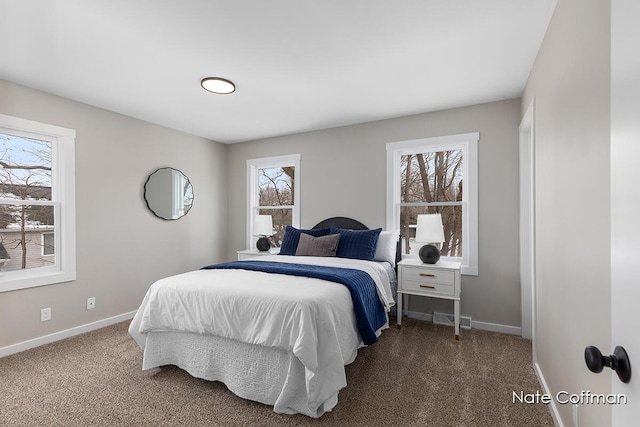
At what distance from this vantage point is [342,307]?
2.15m

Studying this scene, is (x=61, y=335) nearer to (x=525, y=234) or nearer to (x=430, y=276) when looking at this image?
(x=430, y=276)

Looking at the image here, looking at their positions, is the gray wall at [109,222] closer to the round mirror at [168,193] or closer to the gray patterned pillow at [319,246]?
the round mirror at [168,193]

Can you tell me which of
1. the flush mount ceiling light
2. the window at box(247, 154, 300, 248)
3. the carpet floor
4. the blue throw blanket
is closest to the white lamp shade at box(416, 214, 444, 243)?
the blue throw blanket

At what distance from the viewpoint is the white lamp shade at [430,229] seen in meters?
3.27

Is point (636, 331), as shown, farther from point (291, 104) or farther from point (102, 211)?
point (102, 211)

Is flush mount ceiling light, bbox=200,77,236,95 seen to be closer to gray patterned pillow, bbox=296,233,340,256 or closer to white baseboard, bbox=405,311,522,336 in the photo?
gray patterned pillow, bbox=296,233,340,256

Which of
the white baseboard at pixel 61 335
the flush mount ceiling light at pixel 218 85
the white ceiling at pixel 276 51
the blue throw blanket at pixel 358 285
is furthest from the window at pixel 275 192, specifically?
the white baseboard at pixel 61 335

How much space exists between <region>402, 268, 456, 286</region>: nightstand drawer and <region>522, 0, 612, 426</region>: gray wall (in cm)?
90

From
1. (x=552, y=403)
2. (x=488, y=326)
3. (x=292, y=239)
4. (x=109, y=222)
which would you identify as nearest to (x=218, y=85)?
(x=292, y=239)

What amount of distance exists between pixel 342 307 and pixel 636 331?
1.70 meters

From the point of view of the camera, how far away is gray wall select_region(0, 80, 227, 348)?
294cm

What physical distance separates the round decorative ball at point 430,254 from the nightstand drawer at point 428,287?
247mm

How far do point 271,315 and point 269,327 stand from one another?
72 millimetres

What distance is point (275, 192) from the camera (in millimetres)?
4914
